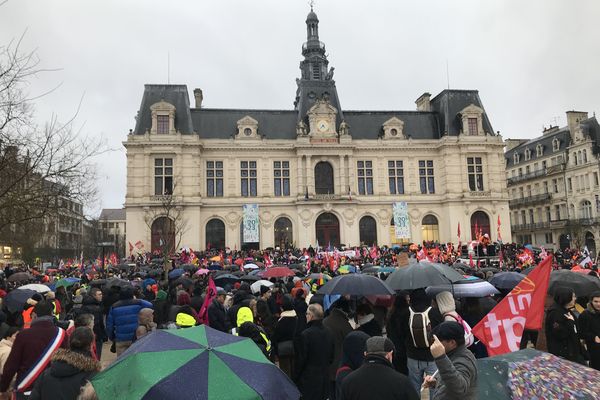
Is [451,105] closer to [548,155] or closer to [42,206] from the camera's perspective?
[548,155]

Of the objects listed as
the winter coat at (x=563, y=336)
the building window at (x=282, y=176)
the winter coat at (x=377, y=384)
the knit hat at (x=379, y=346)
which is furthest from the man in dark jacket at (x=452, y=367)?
the building window at (x=282, y=176)

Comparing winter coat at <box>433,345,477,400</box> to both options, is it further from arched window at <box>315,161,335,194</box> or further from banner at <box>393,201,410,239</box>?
arched window at <box>315,161,335,194</box>

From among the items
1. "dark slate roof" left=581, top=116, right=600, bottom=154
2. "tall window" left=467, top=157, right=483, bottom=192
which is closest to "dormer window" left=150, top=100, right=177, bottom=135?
"tall window" left=467, top=157, right=483, bottom=192

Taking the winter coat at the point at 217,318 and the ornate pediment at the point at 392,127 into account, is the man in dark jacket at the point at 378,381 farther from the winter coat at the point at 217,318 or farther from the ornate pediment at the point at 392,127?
the ornate pediment at the point at 392,127

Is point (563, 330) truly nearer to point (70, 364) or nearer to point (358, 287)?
point (358, 287)

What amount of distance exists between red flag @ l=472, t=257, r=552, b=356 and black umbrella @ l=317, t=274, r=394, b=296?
2358 millimetres

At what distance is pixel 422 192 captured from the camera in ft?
141

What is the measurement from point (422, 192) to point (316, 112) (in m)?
12.5

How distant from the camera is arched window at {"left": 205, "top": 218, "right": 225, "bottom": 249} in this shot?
39.6 m

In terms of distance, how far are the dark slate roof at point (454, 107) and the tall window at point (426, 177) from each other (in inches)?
143

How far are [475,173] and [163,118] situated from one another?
95.4 ft

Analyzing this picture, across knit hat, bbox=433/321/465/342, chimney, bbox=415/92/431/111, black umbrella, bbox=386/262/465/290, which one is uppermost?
chimney, bbox=415/92/431/111

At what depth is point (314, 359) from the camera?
19.7 ft

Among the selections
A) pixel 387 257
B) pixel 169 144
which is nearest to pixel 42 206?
pixel 387 257
